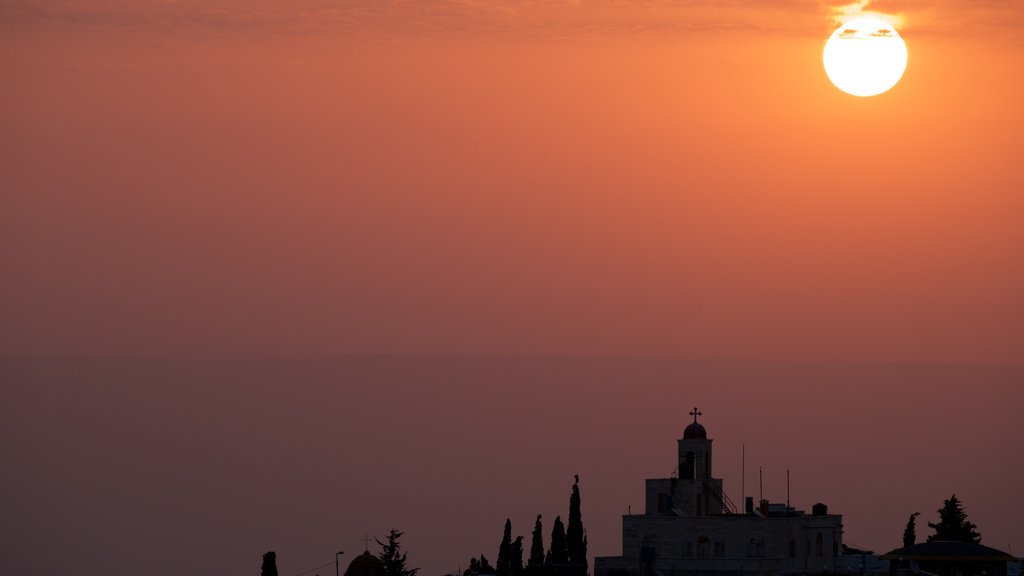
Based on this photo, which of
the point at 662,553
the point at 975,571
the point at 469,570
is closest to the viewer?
the point at 975,571

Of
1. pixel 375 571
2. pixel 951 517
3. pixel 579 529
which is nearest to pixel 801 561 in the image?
pixel 579 529

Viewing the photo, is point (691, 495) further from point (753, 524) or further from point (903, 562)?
point (903, 562)

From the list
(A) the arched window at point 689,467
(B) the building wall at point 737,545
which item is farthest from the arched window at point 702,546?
(A) the arched window at point 689,467

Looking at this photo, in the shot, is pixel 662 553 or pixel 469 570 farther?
pixel 469 570

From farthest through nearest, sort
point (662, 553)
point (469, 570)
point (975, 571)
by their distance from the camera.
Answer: point (469, 570) < point (662, 553) < point (975, 571)

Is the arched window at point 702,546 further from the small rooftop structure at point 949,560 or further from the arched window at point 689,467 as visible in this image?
the small rooftop structure at point 949,560

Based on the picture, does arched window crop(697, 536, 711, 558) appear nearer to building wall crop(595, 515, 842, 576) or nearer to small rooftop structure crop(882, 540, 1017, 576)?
building wall crop(595, 515, 842, 576)

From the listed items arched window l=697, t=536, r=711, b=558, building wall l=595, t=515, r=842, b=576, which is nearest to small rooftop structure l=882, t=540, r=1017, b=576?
building wall l=595, t=515, r=842, b=576
